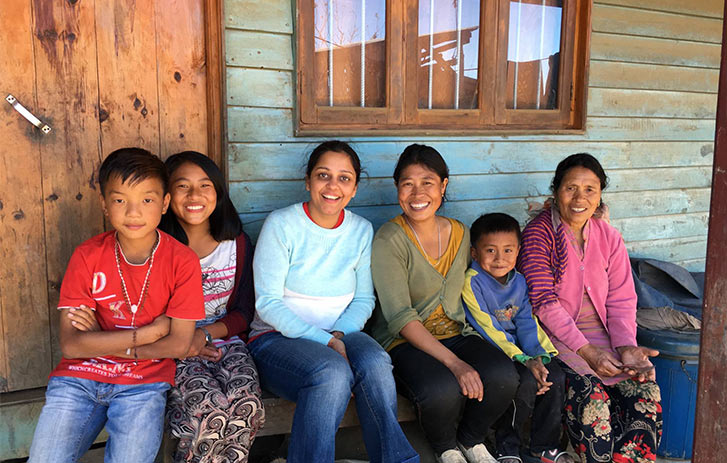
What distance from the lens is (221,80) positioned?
2896mm

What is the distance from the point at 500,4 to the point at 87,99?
2.33 meters

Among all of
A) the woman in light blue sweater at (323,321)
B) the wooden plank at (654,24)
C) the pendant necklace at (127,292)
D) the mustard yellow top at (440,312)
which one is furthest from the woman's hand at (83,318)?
the wooden plank at (654,24)

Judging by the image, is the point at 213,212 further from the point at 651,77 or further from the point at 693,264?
the point at 693,264

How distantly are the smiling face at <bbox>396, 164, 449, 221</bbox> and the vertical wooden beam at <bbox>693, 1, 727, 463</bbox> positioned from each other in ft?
4.48

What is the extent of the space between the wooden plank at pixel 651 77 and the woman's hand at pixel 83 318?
10.4ft

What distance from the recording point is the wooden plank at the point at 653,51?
3.87m

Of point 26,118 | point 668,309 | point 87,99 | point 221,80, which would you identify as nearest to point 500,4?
point 221,80

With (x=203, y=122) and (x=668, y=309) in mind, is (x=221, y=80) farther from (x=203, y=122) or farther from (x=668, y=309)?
(x=668, y=309)

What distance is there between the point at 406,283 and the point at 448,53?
149 cm

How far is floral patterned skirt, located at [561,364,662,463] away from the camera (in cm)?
266

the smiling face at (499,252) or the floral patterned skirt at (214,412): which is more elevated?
the smiling face at (499,252)

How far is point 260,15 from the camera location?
2.95 m

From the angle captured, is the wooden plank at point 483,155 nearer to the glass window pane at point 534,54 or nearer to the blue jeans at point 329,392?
the glass window pane at point 534,54

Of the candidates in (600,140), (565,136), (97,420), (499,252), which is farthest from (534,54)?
(97,420)
